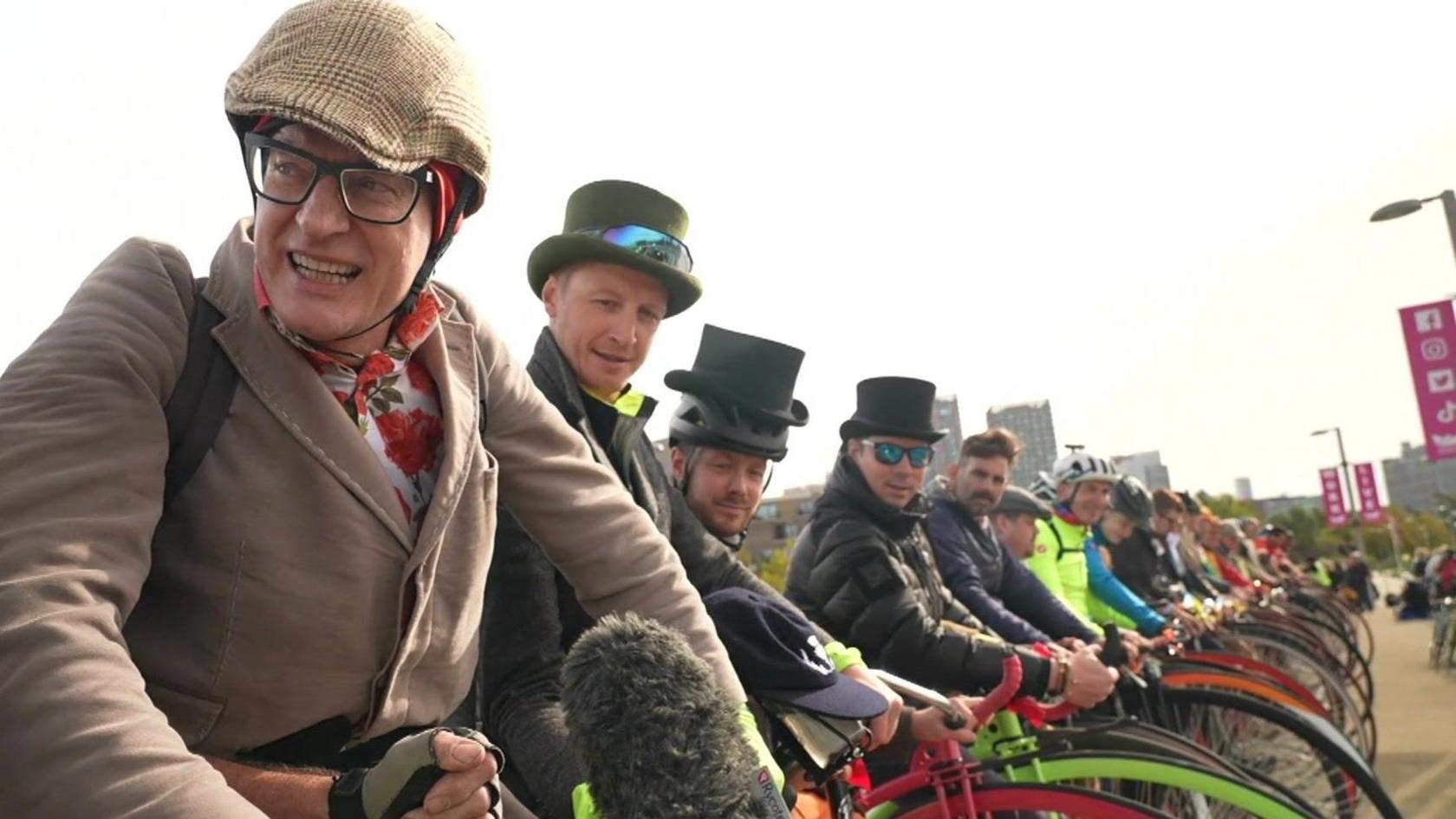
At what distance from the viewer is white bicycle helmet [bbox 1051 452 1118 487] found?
8.09 metres

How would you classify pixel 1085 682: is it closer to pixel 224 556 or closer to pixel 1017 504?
pixel 224 556

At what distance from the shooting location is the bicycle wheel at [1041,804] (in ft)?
9.32

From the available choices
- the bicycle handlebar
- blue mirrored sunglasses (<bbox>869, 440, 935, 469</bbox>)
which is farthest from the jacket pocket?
blue mirrored sunglasses (<bbox>869, 440, 935, 469</bbox>)

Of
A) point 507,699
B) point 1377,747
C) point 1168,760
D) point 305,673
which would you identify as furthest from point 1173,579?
point 305,673

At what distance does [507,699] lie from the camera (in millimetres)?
2160

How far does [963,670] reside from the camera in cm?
382

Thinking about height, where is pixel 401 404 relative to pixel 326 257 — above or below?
below

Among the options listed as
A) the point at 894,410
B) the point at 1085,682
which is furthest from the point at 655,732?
the point at 894,410

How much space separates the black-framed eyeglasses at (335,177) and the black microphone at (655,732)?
0.69 metres

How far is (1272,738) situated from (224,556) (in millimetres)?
4533

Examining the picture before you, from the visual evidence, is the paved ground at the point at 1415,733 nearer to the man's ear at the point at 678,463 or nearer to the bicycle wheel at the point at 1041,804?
the bicycle wheel at the point at 1041,804

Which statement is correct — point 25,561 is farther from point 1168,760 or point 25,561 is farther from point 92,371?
point 1168,760

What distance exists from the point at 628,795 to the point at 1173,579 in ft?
34.8

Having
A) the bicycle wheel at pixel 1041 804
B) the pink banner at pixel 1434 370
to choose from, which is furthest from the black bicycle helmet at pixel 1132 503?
the pink banner at pixel 1434 370
